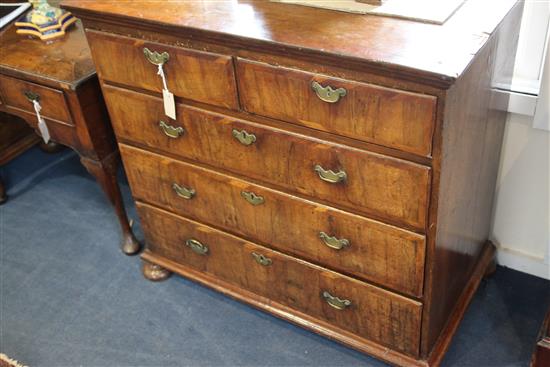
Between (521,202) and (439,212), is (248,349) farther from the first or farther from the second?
(521,202)

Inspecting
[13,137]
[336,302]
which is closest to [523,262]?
[336,302]

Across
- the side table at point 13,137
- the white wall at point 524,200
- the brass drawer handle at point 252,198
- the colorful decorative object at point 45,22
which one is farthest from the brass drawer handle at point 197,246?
the side table at point 13,137

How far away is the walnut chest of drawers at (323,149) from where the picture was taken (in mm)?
1214

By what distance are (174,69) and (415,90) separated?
0.59 m

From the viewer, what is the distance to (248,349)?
5.89 ft

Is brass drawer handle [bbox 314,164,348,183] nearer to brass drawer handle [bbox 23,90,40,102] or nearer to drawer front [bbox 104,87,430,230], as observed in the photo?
drawer front [bbox 104,87,430,230]

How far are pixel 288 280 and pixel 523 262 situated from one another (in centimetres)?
77

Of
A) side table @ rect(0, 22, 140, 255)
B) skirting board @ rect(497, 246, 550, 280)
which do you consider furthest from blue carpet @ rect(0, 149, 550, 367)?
side table @ rect(0, 22, 140, 255)

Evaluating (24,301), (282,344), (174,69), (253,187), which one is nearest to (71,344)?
(24,301)

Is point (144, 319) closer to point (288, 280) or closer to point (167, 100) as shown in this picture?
point (288, 280)

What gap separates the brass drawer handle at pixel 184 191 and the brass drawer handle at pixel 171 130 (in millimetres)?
170

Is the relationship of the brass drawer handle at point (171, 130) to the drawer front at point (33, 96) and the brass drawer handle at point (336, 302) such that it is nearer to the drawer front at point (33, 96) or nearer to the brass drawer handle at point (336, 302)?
the drawer front at point (33, 96)

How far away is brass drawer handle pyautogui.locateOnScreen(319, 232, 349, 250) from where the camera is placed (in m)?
1.48

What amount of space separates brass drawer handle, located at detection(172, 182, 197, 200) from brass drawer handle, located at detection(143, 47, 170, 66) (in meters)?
0.38
